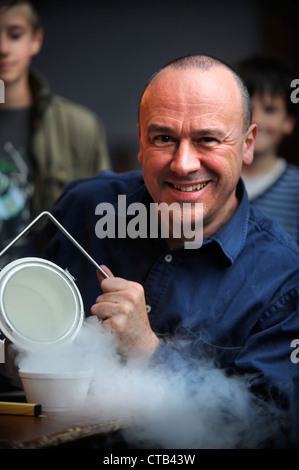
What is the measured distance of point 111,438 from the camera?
1.24 meters

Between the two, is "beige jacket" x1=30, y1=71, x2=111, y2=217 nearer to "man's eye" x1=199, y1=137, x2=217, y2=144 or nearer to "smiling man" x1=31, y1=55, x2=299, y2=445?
"smiling man" x1=31, y1=55, x2=299, y2=445

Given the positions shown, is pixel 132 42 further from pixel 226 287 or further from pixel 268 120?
pixel 226 287

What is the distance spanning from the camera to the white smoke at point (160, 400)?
136cm

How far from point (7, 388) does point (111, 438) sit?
51 centimetres

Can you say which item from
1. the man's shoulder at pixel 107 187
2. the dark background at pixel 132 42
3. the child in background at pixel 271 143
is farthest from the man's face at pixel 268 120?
the man's shoulder at pixel 107 187

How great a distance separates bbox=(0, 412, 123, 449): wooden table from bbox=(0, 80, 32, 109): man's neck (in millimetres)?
2045

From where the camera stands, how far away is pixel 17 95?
10.1 ft

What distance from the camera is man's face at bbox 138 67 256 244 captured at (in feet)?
5.70

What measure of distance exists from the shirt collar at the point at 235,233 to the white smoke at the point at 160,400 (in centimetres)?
38

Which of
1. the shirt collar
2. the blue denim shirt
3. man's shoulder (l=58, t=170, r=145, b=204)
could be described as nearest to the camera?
the blue denim shirt

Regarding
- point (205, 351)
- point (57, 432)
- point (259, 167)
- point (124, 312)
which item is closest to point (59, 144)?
point (259, 167)

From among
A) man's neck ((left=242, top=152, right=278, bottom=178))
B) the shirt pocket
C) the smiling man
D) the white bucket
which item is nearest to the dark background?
man's neck ((left=242, top=152, right=278, bottom=178))

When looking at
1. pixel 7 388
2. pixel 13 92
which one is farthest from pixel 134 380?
pixel 13 92
